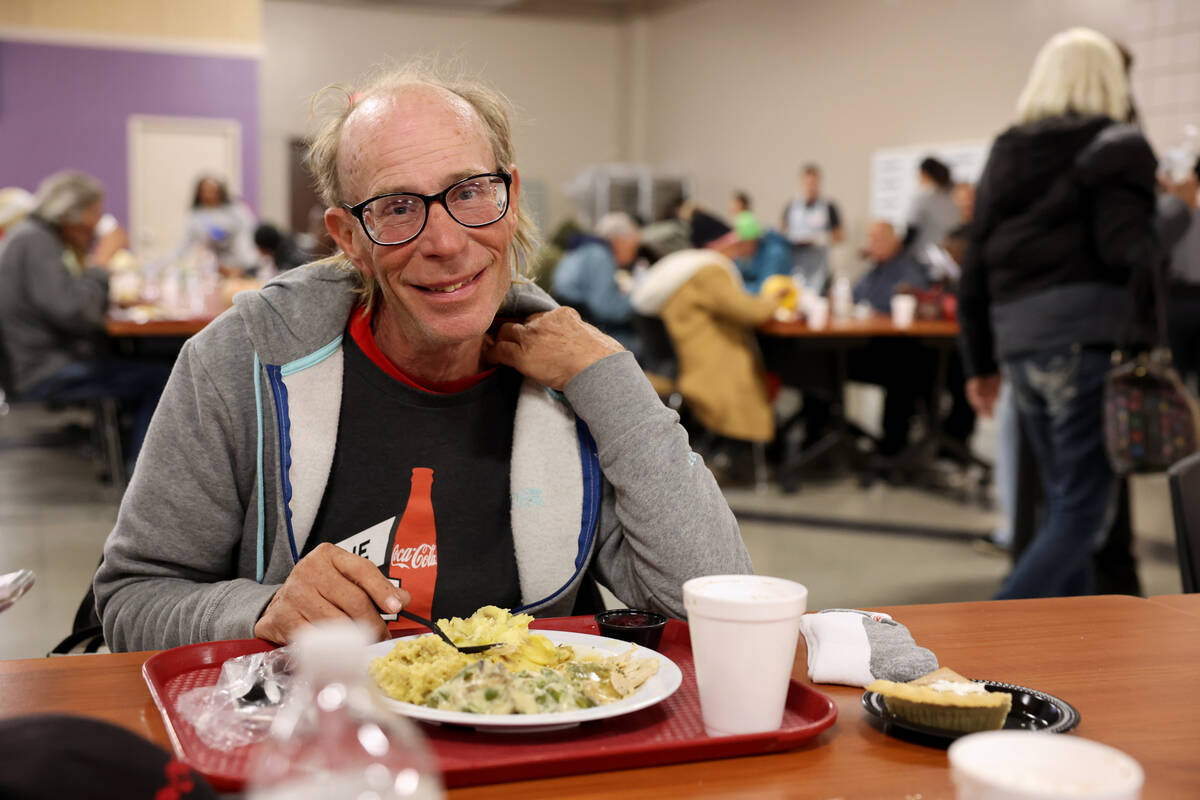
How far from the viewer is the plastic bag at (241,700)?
873 millimetres

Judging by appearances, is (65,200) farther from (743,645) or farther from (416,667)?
(743,645)

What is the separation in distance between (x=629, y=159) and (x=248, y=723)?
14318mm

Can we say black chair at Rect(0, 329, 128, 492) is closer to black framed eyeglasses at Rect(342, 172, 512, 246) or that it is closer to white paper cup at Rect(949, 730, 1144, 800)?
black framed eyeglasses at Rect(342, 172, 512, 246)

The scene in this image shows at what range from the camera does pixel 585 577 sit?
4.86 ft

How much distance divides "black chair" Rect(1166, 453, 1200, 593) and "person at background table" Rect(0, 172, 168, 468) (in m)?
4.18

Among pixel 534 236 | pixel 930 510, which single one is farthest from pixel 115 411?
pixel 534 236

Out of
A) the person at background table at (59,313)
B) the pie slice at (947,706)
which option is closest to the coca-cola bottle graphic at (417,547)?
the pie slice at (947,706)

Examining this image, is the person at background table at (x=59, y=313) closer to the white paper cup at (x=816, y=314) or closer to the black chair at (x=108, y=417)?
the black chair at (x=108, y=417)

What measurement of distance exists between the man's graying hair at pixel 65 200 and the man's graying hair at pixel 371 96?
4043 mm

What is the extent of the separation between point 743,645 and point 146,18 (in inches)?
531

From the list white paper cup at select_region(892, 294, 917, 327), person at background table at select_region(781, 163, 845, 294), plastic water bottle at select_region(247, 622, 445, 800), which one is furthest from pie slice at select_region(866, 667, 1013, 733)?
person at background table at select_region(781, 163, 845, 294)

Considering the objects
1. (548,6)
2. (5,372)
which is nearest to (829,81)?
(548,6)

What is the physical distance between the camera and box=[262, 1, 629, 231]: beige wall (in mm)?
13055

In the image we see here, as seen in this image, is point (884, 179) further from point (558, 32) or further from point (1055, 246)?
point (1055, 246)
